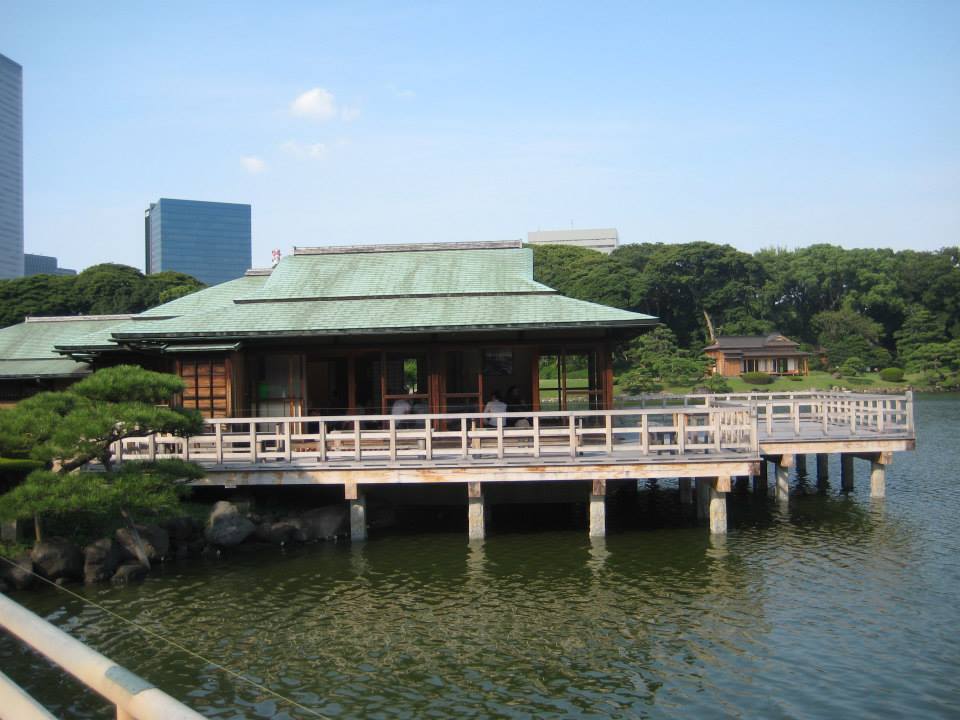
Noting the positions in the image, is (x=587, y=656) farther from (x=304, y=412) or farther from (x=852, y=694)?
(x=304, y=412)

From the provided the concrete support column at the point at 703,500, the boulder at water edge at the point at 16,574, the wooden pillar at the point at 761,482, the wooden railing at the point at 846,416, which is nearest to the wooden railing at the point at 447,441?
the concrete support column at the point at 703,500

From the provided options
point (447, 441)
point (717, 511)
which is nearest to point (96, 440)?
point (447, 441)

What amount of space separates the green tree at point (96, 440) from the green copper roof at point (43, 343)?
26.3ft

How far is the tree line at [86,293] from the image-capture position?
219 ft

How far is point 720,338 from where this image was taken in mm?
72750

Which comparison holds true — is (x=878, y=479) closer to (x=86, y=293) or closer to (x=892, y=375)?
(x=892, y=375)

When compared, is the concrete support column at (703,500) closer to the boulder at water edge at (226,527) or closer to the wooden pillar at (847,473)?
the wooden pillar at (847,473)

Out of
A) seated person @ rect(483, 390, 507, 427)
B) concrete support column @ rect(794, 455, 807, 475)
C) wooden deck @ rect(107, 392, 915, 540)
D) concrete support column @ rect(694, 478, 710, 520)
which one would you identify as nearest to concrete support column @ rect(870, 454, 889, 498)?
wooden deck @ rect(107, 392, 915, 540)

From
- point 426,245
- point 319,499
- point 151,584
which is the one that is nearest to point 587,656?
point 151,584

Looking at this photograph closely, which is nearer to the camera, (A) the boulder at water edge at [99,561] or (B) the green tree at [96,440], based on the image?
(B) the green tree at [96,440]

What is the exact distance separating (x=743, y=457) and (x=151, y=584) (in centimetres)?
1221

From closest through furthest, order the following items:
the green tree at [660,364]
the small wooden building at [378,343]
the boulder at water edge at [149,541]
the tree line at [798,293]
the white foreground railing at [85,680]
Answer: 1. the white foreground railing at [85,680]
2. the boulder at water edge at [149,541]
3. the small wooden building at [378,343]
4. the green tree at [660,364]
5. the tree line at [798,293]

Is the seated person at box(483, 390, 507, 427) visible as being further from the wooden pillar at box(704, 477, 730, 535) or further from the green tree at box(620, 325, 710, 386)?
the green tree at box(620, 325, 710, 386)

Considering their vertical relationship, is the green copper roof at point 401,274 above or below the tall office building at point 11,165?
below
